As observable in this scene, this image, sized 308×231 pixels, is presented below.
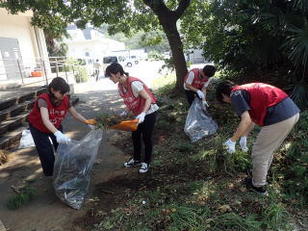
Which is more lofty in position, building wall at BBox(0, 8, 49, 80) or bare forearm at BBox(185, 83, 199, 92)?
building wall at BBox(0, 8, 49, 80)

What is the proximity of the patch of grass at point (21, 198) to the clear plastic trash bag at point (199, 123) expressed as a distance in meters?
2.62

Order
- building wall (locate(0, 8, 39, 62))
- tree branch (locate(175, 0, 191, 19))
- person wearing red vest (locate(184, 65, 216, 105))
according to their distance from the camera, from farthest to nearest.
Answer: building wall (locate(0, 8, 39, 62)), tree branch (locate(175, 0, 191, 19)), person wearing red vest (locate(184, 65, 216, 105))

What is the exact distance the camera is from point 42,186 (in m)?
4.19

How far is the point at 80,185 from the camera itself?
145 inches

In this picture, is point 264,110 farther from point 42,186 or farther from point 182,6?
point 182,6

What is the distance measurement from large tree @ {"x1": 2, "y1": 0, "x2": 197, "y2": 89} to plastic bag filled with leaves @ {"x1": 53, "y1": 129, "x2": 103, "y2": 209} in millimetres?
5344

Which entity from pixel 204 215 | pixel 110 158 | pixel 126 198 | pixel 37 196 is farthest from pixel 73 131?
pixel 204 215

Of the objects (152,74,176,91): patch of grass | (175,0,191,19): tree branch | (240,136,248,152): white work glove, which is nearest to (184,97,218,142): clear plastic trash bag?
(240,136,248,152): white work glove

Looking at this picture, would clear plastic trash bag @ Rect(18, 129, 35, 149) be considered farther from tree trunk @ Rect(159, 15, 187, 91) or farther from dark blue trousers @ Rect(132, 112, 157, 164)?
tree trunk @ Rect(159, 15, 187, 91)

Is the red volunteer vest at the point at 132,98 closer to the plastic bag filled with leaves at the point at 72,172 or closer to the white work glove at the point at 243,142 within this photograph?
the plastic bag filled with leaves at the point at 72,172

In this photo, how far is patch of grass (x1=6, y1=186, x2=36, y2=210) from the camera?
3.63 metres

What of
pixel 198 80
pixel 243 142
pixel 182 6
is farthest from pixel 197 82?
pixel 182 6

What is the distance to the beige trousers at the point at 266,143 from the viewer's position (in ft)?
9.98

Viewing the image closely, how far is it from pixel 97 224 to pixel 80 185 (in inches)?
24.5
